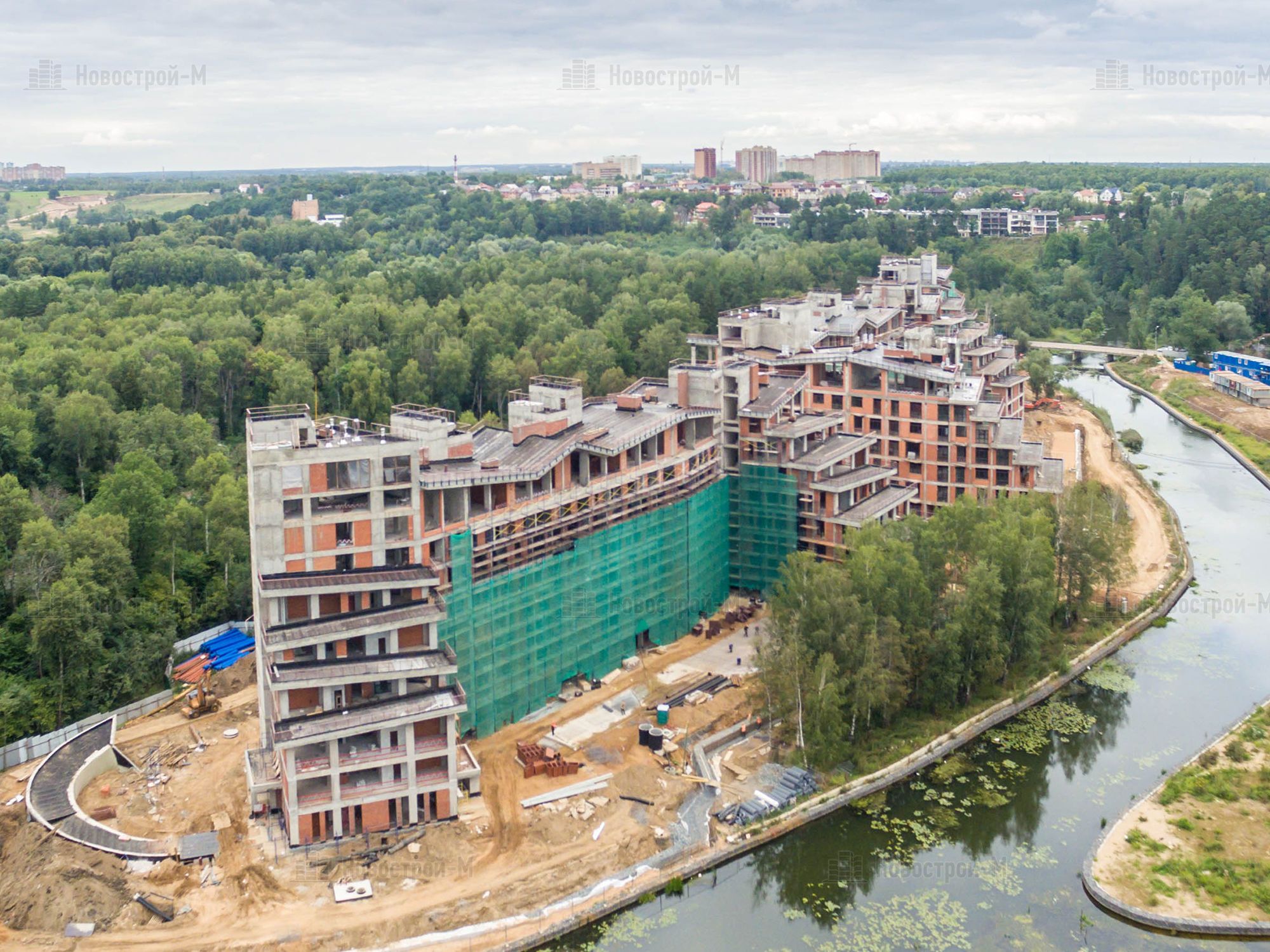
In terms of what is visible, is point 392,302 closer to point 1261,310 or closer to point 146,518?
point 146,518

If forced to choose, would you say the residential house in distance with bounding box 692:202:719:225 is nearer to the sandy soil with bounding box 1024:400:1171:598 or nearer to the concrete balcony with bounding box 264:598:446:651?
the sandy soil with bounding box 1024:400:1171:598

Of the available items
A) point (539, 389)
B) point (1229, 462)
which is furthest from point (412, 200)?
point (539, 389)

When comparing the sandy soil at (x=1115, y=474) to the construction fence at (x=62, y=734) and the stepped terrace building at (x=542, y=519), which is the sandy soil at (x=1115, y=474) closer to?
the stepped terrace building at (x=542, y=519)

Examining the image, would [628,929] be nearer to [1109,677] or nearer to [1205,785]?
[1205,785]

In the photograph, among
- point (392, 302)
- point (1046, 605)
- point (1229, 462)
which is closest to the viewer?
point (1046, 605)

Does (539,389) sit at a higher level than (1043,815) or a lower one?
higher

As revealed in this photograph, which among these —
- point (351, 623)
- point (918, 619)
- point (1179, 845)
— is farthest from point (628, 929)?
point (1179, 845)
